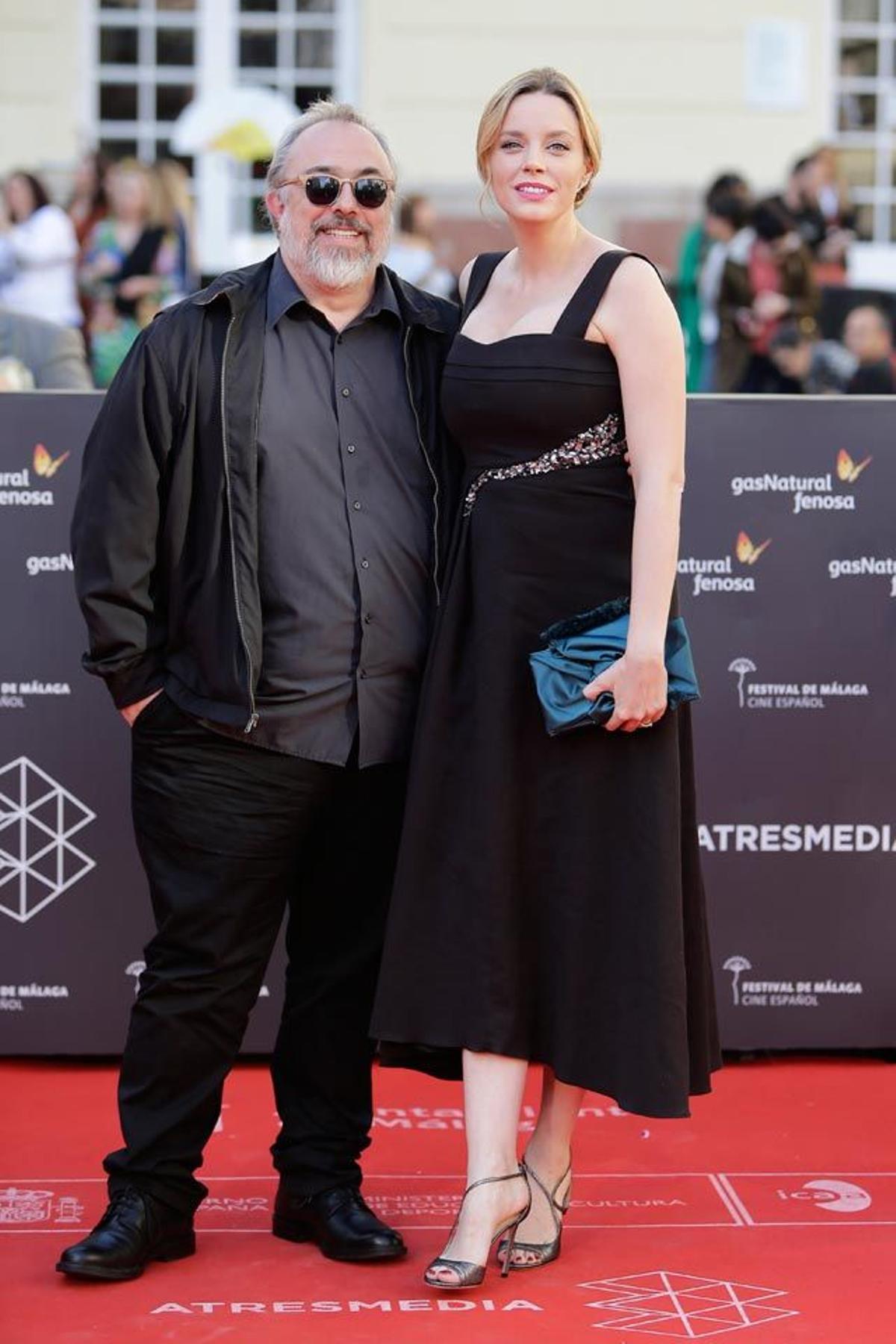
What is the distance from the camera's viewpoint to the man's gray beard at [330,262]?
395cm

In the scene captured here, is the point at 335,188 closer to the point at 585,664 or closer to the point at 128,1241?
the point at 585,664

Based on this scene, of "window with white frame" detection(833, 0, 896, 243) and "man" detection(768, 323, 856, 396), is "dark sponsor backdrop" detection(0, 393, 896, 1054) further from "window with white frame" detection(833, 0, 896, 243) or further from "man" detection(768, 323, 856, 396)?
"window with white frame" detection(833, 0, 896, 243)

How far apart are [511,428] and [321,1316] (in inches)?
62.0

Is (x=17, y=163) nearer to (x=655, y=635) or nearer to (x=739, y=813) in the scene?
(x=739, y=813)

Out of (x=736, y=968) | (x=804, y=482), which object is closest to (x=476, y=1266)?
(x=736, y=968)

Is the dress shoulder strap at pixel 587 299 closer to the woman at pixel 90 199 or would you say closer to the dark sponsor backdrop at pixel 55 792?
the dark sponsor backdrop at pixel 55 792

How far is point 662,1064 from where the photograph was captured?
12.7ft

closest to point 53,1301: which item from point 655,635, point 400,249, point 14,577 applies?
point 655,635

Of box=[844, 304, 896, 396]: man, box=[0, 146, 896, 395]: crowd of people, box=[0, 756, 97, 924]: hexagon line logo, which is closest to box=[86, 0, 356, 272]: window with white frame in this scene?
box=[0, 146, 896, 395]: crowd of people

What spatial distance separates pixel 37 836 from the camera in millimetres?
5223

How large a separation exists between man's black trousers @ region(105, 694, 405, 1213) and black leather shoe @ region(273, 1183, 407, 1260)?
29 mm

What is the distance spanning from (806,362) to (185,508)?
797cm

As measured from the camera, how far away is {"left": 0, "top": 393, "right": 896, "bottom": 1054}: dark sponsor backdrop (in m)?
5.20

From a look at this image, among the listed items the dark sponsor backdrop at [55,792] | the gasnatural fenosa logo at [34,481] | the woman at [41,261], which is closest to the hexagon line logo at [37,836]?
the dark sponsor backdrop at [55,792]
